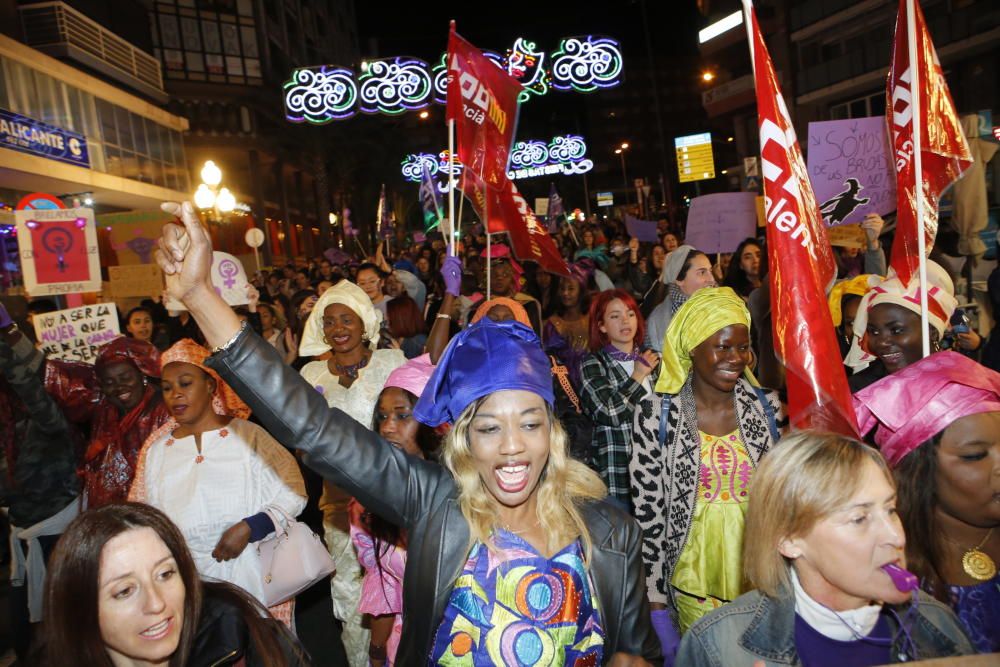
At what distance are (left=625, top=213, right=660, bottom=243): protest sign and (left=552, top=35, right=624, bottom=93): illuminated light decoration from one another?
4131 mm

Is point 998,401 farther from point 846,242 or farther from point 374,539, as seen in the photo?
point 846,242

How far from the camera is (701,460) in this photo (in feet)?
11.8

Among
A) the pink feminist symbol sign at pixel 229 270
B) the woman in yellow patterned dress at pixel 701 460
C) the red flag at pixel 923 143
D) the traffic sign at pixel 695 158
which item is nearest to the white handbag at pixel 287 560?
the woman in yellow patterned dress at pixel 701 460

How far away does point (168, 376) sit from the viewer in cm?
387

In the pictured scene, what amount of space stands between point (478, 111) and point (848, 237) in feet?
13.3

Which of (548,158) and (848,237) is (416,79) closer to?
(848,237)

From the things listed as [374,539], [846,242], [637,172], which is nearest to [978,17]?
[846,242]

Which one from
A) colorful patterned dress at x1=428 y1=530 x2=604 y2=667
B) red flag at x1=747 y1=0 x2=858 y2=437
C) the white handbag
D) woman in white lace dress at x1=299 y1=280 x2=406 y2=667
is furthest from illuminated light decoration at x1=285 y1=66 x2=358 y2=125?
colorful patterned dress at x1=428 y1=530 x2=604 y2=667

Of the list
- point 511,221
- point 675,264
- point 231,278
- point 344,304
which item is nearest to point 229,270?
point 231,278

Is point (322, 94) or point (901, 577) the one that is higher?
point (322, 94)

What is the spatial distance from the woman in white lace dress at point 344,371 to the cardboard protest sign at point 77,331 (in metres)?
2.36

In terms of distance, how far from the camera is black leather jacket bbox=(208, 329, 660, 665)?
2.02 meters

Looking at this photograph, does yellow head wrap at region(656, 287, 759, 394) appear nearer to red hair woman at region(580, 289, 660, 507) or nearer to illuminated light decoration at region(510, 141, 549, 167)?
red hair woman at region(580, 289, 660, 507)

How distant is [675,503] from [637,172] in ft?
366
